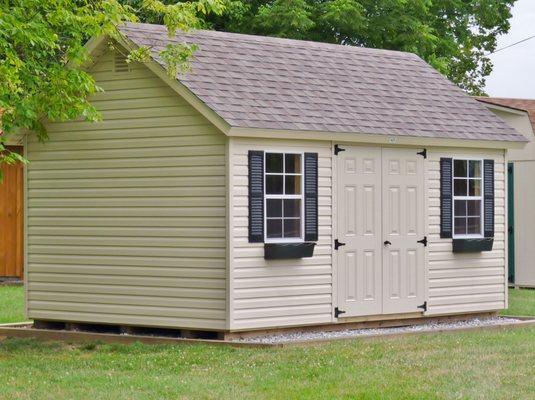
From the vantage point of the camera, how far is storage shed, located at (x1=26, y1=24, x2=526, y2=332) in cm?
1617

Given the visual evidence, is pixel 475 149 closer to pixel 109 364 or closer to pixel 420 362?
pixel 420 362

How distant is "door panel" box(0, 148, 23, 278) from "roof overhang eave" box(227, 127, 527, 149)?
11.8 m

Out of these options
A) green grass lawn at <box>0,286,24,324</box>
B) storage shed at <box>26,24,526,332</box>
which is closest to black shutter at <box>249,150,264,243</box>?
storage shed at <box>26,24,526,332</box>

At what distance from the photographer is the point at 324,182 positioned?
17.1 m

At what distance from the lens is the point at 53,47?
52.0 feet

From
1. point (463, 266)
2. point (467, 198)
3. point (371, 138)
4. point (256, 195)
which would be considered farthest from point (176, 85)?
point (463, 266)

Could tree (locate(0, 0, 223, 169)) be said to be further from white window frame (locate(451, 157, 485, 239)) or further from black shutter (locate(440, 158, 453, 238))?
white window frame (locate(451, 157, 485, 239))

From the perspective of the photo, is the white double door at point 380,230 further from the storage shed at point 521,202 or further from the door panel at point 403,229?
the storage shed at point 521,202

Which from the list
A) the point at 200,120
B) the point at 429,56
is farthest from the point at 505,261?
the point at 429,56

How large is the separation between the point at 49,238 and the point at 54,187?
0.67 meters

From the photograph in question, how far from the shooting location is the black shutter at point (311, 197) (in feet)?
55.1

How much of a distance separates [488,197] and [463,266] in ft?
3.55

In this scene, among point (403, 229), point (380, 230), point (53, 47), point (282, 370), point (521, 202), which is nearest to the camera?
point (282, 370)

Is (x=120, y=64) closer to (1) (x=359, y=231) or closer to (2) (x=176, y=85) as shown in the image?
(2) (x=176, y=85)
